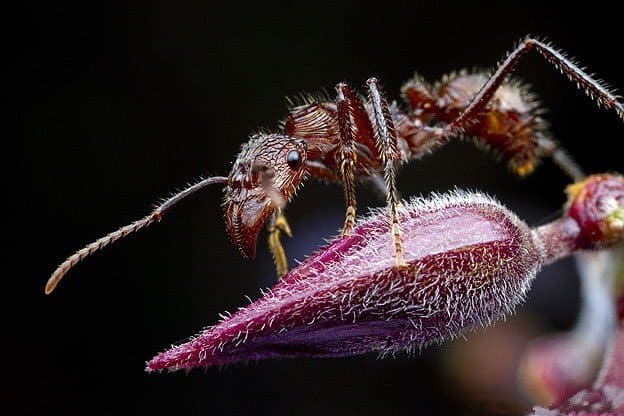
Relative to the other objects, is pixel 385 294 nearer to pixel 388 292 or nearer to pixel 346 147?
pixel 388 292

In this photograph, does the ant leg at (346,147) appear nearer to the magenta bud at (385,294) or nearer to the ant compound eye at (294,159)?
the ant compound eye at (294,159)

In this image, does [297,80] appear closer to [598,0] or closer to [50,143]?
[50,143]

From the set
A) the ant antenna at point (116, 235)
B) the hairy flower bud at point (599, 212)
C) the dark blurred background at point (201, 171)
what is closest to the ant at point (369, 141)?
the ant antenna at point (116, 235)

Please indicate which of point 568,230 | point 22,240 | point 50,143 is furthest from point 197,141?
point 568,230

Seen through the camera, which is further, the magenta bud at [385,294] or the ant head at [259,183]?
the ant head at [259,183]

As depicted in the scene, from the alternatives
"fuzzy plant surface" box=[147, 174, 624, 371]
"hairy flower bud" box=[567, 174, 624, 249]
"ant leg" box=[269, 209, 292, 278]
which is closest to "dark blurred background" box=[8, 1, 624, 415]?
"ant leg" box=[269, 209, 292, 278]

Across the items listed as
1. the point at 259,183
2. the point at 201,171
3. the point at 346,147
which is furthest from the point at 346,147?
the point at 201,171

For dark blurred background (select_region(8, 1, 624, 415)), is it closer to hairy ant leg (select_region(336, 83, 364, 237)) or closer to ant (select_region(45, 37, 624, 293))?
ant (select_region(45, 37, 624, 293))
